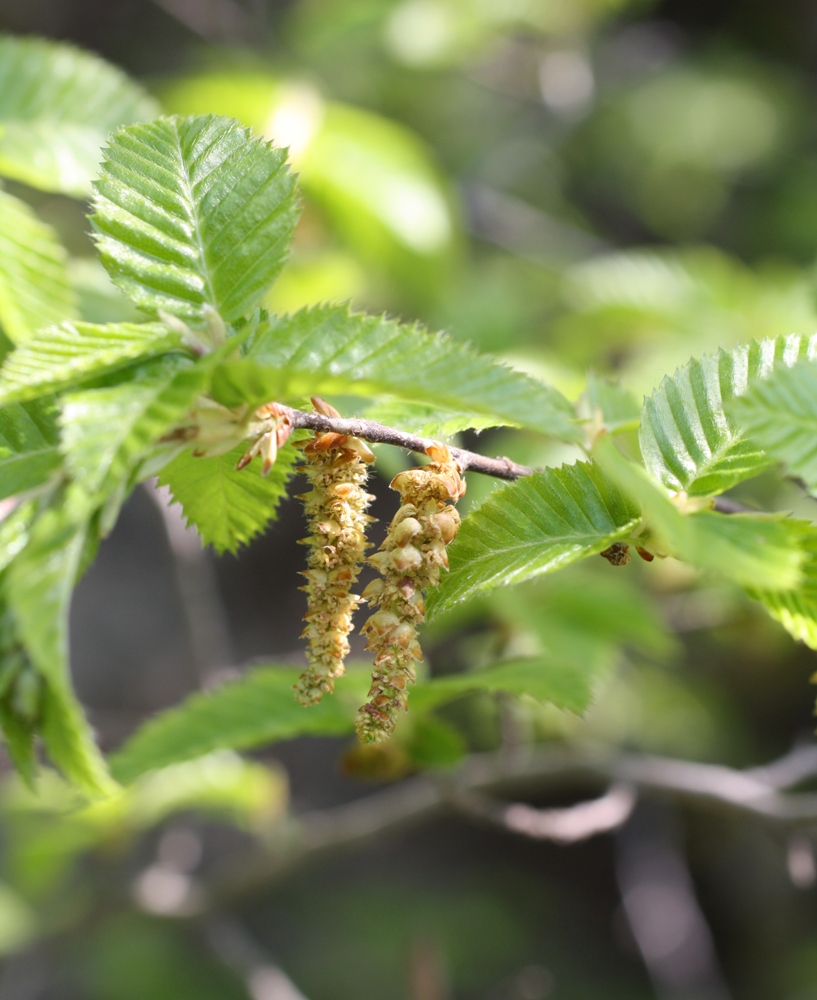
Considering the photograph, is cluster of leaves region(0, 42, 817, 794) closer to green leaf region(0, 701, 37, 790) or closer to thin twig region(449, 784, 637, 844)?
green leaf region(0, 701, 37, 790)

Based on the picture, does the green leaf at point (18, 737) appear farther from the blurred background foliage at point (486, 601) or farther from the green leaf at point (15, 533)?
the blurred background foliage at point (486, 601)

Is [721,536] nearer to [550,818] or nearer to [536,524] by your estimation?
[536,524]

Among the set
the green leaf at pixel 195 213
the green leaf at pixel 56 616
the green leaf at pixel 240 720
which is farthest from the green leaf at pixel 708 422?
the green leaf at pixel 240 720

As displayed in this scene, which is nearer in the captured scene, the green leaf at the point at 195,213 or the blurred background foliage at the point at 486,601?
the green leaf at the point at 195,213

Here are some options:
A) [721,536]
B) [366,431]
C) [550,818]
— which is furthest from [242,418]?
[550,818]

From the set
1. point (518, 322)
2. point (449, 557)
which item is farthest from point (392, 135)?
point (449, 557)
